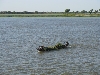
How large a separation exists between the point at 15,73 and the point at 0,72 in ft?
4.41

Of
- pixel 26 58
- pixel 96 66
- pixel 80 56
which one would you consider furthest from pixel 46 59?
pixel 96 66

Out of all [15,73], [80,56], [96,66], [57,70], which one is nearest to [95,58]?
[80,56]

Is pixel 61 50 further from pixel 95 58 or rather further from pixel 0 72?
pixel 0 72

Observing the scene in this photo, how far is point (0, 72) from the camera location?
22.2 m

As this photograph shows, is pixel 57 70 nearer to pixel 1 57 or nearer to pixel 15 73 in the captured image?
pixel 15 73

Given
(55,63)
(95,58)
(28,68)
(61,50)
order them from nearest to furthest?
1. (28,68)
2. (55,63)
3. (95,58)
4. (61,50)

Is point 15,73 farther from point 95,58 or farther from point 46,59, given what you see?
point 95,58

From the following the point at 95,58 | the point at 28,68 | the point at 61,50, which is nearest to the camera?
the point at 28,68

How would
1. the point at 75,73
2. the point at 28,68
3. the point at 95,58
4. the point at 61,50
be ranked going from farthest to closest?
the point at 61,50
the point at 95,58
the point at 28,68
the point at 75,73

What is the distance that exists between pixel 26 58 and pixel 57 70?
20.1ft

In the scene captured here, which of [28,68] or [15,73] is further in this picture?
[28,68]

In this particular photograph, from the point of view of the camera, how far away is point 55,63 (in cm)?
2558

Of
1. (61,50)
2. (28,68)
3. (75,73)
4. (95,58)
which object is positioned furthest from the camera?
(61,50)

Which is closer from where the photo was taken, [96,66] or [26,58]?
Answer: [96,66]
